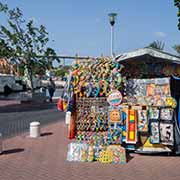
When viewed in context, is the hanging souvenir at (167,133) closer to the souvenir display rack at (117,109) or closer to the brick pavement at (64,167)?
the souvenir display rack at (117,109)

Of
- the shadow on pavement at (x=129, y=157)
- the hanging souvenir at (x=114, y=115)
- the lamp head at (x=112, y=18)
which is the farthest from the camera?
the lamp head at (x=112, y=18)

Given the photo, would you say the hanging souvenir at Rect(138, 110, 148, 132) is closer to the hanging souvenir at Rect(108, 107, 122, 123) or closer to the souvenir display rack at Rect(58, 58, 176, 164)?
the souvenir display rack at Rect(58, 58, 176, 164)

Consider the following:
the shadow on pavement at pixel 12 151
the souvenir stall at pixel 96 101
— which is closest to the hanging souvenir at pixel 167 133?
the souvenir stall at pixel 96 101

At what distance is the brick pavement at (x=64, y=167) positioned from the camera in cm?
615

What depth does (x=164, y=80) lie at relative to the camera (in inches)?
305

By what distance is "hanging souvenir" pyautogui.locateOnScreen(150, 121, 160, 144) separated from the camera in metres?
7.59

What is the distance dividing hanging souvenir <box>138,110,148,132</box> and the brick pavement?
0.64 m

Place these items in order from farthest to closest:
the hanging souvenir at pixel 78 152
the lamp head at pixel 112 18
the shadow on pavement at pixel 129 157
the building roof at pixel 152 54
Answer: the lamp head at pixel 112 18 < the building roof at pixel 152 54 < the shadow on pavement at pixel 129 157 < the hanging souvenir at pixel 78 152

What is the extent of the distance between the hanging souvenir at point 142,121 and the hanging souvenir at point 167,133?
35 cm

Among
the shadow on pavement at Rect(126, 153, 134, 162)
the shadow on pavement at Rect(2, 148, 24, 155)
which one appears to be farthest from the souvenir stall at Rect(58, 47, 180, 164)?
the shadow on pavement at Rect(2, 148, 24, 155)

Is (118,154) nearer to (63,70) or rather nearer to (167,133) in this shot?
(167,133)

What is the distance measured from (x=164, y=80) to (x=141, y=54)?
0.85 metres

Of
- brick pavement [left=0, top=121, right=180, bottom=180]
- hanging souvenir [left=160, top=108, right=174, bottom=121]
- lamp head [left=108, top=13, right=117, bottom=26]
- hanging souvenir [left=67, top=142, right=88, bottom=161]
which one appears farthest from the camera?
lamp head [left=108, top=13, right=117, bottom=26]

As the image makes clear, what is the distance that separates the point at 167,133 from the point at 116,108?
126 centimetres
